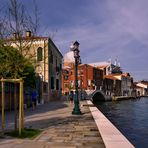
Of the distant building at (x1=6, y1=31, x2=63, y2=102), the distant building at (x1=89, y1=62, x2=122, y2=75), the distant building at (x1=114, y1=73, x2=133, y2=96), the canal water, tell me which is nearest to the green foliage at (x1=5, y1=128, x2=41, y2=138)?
the canal water

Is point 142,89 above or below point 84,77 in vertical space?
below

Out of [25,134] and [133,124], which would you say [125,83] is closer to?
[133,124]

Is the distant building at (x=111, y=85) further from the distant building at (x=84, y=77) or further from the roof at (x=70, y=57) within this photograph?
the roof at (x=70, y=57)

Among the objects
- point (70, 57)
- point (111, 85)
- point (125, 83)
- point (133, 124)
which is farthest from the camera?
point (125, 83)

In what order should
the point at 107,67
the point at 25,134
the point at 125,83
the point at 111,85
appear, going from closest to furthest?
1. the point at 25,134
2. the point at 111,85
3. the point at 107,67
4. the point at 125,83

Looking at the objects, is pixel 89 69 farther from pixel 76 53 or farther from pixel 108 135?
pixel 108 135

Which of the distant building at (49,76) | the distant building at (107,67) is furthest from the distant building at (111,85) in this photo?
the distant building at (49,76)

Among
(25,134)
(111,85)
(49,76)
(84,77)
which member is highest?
(84,77)

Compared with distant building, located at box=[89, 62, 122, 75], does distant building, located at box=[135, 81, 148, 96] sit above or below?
below

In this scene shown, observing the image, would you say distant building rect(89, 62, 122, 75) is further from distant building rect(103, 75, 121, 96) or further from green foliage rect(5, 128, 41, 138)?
green foliage rect(5, 128, 41, 138)

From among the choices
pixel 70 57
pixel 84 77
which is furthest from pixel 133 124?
pixel 84 77

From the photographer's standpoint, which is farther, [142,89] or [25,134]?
[142,89]

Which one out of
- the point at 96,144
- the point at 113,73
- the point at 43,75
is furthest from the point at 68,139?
the point at 113,73

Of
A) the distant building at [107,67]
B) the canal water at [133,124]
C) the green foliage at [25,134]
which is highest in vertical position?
the distant building at [107,67]
